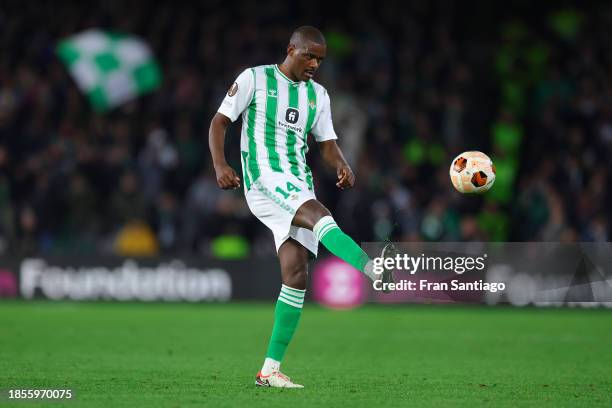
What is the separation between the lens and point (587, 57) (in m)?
17.9

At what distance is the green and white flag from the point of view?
18.4m

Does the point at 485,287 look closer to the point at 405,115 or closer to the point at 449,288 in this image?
the point at 449,288

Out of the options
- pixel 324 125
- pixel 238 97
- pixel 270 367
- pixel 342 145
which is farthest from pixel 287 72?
pixel 342 145

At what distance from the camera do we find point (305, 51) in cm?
722

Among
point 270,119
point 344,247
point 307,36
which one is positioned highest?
point 307,36

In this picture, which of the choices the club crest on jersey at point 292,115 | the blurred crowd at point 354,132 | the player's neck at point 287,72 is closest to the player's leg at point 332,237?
the club crest on jersey at point 292,115

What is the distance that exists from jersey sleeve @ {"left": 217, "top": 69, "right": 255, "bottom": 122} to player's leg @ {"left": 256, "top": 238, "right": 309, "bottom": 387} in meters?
0.86

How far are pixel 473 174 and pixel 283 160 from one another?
1.31 m

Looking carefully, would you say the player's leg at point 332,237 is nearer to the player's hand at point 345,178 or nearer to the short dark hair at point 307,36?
the player's hand at point 345,178

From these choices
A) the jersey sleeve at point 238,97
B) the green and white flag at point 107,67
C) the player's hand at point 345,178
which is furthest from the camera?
the green and white flag at point 107,67

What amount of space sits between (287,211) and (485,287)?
158 centimetres

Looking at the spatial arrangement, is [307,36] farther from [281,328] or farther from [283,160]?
[281,328]

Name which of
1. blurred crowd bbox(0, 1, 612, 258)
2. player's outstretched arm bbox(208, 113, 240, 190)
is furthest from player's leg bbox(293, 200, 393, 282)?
blurred crowd bbox(0, 1, 612, 258)

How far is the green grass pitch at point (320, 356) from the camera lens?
6828 mm
